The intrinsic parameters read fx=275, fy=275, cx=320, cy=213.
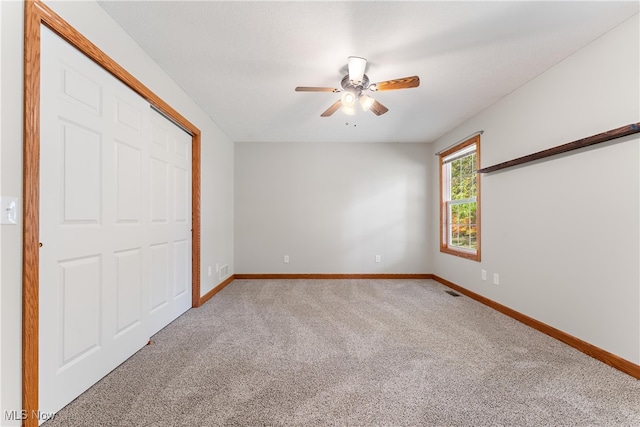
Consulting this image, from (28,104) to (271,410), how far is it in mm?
1910

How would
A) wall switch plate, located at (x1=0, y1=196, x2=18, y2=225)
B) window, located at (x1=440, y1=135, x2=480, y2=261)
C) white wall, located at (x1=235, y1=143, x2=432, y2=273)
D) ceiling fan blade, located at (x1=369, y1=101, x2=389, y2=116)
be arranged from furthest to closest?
1. white wall, located at (x1=235, y1=143, x2=432, y2=273)
2. window, located at (x1=440, y1=135, x2=480, y2=261)
3. ceiling fan blade, located at (x1=369, y1=101, x2=389, y2=116)
4. wall switch plate, located at (x1=0, y1=196, x2=18, y2=225)

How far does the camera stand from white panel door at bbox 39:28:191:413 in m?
1.42

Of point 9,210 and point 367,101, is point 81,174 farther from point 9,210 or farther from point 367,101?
point 367,101

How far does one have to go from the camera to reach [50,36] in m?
1.42

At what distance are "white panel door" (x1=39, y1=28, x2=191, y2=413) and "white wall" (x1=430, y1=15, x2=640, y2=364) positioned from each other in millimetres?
3442

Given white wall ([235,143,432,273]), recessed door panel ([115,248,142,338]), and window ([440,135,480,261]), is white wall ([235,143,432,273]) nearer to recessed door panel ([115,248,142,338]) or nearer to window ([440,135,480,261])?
window ([440,135,480,261])

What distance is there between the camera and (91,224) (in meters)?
1.68

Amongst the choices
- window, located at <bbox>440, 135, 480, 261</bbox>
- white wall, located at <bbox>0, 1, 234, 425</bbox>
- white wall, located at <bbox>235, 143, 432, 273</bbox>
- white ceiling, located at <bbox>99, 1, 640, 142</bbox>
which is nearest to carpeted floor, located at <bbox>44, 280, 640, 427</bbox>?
white wall, located at <bbox>0, 1, 234, 425</bbox>

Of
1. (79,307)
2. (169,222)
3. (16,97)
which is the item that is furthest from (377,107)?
(79,307)

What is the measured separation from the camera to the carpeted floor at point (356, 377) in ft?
4.67

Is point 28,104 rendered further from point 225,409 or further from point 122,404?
point 225,409

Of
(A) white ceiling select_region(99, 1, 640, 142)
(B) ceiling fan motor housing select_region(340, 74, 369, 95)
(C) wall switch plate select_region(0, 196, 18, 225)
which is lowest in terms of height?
(C) wall switch plate select_region(0, 196, 18, 225)

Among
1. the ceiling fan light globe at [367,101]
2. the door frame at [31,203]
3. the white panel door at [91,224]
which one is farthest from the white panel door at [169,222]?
the ceiling fan light globe at [367,101]

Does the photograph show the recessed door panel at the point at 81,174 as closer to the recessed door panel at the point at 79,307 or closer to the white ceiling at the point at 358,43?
the recessed door panel at the point at 79,307
